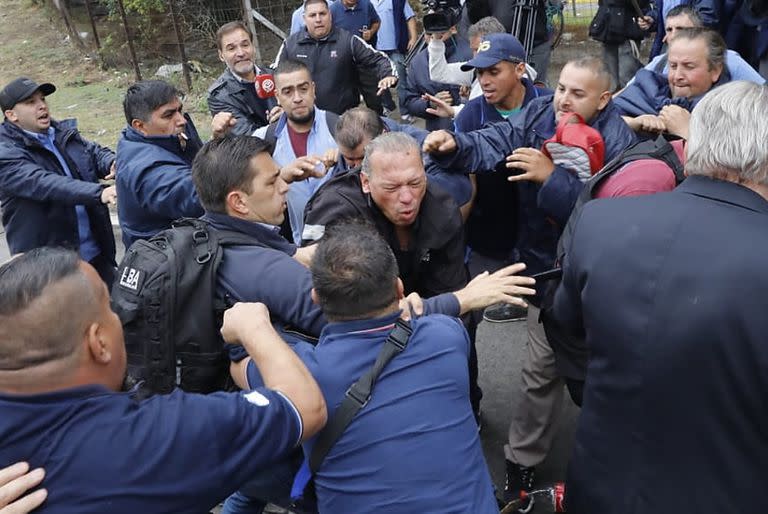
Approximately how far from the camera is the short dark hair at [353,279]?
1807mm

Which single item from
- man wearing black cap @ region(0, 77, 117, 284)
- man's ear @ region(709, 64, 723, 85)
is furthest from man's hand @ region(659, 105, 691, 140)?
man wearing black cap @ region(0, 77, 117, 284)

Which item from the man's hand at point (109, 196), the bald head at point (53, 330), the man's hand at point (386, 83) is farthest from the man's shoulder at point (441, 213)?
the man's hand at point (386, 83)

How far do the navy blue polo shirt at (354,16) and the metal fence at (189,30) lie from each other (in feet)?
8.88

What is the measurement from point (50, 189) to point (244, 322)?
262cm

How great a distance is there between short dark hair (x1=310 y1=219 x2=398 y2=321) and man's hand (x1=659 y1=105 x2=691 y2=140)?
5.42ft

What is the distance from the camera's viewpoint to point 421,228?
9.16 feet

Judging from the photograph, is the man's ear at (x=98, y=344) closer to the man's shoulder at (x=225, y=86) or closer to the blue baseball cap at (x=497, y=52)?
the blue baseball cap at (x=497, y=52)

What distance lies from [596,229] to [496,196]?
1572 mm

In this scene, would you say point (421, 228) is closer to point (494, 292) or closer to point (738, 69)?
point (494, 292)

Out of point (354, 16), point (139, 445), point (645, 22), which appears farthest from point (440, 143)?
point (354, 16)

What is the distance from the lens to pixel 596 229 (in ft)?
5.87

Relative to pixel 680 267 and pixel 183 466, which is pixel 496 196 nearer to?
pixel 680 267

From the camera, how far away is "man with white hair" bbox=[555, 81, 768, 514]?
1.55 metres

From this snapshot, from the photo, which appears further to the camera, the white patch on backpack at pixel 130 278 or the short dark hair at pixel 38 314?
the white patch on backpack at pixel 130 278
